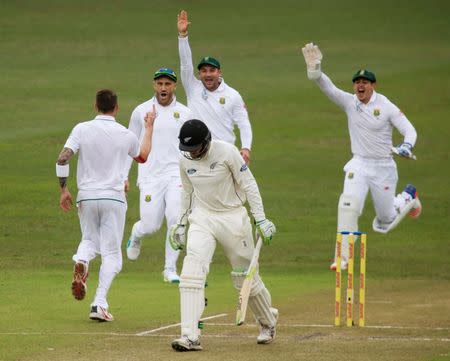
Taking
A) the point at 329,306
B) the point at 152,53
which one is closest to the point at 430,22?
the point at 152,53

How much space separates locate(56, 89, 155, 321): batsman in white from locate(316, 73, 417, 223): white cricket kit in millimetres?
4176

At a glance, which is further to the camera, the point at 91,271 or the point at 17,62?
the point at 17,62

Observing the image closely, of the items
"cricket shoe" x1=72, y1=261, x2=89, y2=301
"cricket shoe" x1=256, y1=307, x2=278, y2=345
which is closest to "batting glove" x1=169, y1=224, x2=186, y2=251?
"cricket shoe" x1=256, y1=307, x2=278, y2=345

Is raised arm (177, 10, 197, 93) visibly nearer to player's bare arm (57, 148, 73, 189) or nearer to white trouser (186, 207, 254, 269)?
player's bare arm (57, 148, 73, 189)

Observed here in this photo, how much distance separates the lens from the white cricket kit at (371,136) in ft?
54.5

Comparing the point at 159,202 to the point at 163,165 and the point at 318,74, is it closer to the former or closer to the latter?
the point at 163,165

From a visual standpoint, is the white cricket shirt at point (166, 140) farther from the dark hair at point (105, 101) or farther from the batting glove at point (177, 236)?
the batting glove at point (177, 236)

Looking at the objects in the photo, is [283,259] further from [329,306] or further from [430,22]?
[430,22]

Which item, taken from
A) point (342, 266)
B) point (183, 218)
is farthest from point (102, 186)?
point (342, 266)

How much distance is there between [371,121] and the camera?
1669 cm

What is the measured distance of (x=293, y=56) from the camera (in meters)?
35.5

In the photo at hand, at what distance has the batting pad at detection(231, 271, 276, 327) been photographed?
11.5 m

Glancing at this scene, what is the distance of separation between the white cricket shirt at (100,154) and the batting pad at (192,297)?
6.08 ft

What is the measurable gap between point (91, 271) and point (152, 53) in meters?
18.4
